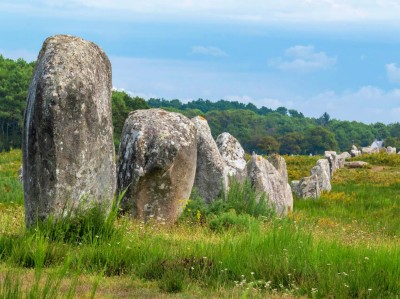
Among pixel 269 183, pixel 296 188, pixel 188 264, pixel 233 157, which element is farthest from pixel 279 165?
pixel 188 264

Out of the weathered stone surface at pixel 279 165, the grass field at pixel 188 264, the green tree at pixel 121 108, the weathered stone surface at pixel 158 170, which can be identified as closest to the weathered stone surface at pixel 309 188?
the weathered stone surface at pixel 279 165

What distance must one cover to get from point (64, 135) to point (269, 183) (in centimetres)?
1125

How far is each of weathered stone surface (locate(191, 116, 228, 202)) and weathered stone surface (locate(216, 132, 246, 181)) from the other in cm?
188

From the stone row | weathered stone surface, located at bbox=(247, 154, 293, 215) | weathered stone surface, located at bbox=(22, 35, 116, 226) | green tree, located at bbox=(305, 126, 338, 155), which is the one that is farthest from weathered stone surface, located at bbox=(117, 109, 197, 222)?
green tree, located at bbox=(305, 126, 338, 155)

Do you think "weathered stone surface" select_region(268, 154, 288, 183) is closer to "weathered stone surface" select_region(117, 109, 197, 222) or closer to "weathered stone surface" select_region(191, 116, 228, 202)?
"weathered stone surface" select_region(191, 116, 228, 202)

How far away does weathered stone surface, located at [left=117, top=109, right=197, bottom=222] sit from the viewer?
15.1 meters

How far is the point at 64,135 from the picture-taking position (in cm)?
1114

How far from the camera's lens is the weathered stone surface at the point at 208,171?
18.3m

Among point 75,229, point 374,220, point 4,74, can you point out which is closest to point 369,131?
point 4,74

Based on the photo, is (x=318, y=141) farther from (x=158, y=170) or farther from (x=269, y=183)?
(x=158, y=170)

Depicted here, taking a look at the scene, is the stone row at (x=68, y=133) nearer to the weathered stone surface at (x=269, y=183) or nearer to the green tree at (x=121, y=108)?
the weathered stone surface at (x=269, y=183)

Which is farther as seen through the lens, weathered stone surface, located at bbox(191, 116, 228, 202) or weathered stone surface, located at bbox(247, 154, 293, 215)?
weathered stone surface, located at bbox(247, 154, 293, 215)

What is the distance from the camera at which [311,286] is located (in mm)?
8805

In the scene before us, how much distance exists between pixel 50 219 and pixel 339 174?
31.8 metres
